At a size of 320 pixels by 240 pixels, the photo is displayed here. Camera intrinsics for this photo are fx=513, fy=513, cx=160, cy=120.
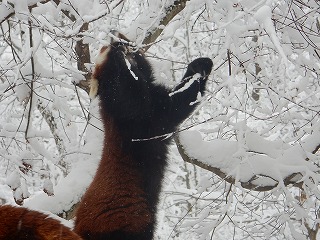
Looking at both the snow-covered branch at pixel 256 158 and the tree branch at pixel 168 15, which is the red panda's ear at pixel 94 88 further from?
the snow-covered branch at pixel 256 158

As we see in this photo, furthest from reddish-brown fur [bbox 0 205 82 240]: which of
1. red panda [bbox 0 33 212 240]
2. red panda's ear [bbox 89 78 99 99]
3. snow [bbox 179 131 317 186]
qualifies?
red panda's ear [bbox 89 78 99 99]

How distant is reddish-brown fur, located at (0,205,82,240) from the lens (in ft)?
6.07

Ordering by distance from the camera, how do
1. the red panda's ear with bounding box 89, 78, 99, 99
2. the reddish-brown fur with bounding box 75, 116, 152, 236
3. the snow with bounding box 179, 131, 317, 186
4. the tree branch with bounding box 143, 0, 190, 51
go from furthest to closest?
the red panda's ear with bounding box 89, 78, 99, 99 < the tree branch with bounding box 143, 0, 190, 51 < the snow with bounding box 179, 131, 317, 186 < the reddish-brown fur with bounding box 75, 116, 152, 236

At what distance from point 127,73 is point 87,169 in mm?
912

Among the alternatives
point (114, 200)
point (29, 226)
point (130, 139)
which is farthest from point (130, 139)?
point (29, 226)

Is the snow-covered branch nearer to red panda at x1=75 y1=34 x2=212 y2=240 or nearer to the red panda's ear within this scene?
red panda at x1=75 y1=34 x2=212 y2=240

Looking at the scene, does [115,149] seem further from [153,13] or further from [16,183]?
[153,13]

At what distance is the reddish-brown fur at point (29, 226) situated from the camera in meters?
1.85

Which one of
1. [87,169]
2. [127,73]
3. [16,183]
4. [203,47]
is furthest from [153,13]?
[203,47]

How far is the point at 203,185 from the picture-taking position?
4.46 metres

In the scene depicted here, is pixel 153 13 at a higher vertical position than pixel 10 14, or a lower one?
higher

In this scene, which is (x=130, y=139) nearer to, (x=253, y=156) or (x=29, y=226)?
(x=253, y=156)

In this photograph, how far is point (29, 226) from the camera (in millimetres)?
1880

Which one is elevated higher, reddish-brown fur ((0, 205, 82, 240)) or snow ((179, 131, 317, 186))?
snow ((179, 131, 317, 186))
